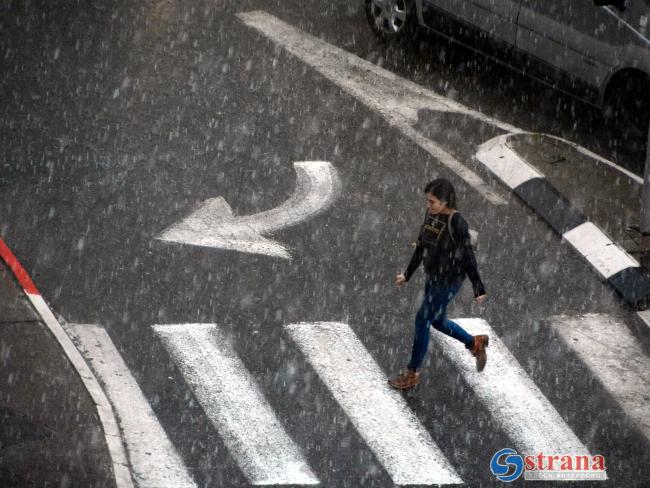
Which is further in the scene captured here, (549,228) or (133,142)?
(133,142)

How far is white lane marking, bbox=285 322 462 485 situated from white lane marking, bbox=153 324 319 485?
57 cm

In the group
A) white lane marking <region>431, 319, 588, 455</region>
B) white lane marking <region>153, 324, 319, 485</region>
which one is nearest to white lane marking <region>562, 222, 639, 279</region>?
white lane marking <region>431, 319, 588, 455</region>

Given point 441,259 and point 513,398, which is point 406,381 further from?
point 441,259

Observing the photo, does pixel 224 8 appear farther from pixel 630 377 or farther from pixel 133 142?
pixel 630 377

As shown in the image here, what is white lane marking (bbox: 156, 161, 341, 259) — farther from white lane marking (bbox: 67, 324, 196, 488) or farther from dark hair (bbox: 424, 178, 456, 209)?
dark hair (bbox: 424, 178, 456, 209)

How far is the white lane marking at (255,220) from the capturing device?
431 inches

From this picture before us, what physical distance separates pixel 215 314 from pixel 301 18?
724 cm

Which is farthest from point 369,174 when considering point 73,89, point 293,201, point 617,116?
point 73,89

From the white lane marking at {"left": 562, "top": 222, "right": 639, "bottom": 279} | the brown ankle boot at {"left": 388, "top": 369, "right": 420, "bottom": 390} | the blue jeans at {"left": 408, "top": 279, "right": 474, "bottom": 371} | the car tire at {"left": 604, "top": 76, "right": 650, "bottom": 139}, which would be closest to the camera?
the blue jeans at {"left": 408, "top": 279, "right": 474, "bottom": 371}

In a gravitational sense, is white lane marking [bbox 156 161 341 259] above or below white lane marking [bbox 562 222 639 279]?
below

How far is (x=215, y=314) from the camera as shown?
9.96 meters

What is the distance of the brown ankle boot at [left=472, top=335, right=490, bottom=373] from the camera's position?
9.17 meters

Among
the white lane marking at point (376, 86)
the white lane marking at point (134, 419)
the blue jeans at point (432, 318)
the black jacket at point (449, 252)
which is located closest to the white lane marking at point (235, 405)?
the white lane marking at point (134, 419)

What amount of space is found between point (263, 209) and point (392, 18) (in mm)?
4820
